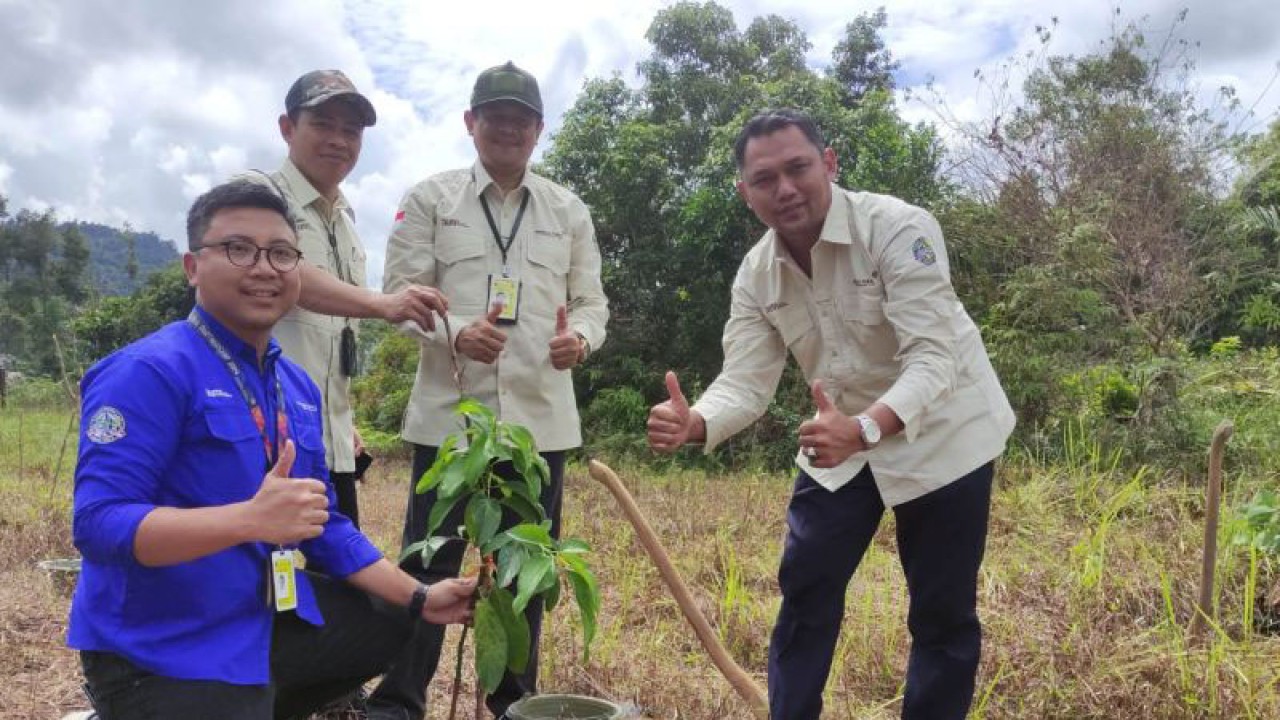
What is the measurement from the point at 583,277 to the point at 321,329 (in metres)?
0.82

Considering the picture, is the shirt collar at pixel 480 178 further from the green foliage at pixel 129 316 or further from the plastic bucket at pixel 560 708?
the green foliage at pixel 129 316

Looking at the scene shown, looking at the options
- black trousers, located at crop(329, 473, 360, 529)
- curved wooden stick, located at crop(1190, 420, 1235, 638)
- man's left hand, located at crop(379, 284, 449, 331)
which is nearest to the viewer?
man's left hand, located at crop(379, 284, 449, 331)

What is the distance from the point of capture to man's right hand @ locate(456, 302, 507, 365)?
9.14 feet

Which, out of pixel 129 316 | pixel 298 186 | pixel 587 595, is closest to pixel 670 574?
pixel 587 595

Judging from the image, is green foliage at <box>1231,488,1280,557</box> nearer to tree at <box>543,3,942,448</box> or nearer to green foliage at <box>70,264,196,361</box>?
tree at <box>543,3,942,448</box>

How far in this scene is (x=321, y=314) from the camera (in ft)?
9.45

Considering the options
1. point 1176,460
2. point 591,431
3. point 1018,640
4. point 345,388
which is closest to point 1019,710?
point 1018,640

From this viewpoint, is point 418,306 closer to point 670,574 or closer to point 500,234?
point 500,234

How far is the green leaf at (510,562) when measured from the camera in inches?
78.8

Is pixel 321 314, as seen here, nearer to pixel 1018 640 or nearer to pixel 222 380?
pixel 222 380

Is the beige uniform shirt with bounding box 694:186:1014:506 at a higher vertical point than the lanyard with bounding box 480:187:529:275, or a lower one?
lower

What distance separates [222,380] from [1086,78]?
12741 millimetres

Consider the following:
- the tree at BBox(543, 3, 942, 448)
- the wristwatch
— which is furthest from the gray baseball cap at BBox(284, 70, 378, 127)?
the tree at BBox(543, 3, 942, 448)

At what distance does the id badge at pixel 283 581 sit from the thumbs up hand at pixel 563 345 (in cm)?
110
